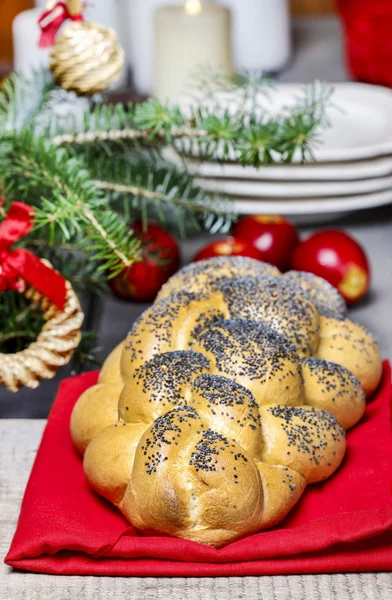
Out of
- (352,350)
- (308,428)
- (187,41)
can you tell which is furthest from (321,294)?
(187,41)

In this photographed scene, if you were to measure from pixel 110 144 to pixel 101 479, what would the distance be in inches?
15.7

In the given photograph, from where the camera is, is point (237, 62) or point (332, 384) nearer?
point (332, 384)

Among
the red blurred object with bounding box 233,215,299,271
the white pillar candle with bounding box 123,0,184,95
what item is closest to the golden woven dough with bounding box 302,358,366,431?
the red blurred object with bounding box 233,215,299,271

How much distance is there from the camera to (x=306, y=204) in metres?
0.99

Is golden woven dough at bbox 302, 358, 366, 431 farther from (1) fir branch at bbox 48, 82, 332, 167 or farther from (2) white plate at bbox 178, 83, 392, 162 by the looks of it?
(2) white plate at bbox 178, 83, 392, 162

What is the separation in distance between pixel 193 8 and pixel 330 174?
11.8 inches

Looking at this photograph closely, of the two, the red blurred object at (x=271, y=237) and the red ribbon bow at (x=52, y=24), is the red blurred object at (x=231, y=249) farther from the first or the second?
the red ribbon bow at (x=52, y=24)

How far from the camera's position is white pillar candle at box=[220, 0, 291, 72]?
1.27m

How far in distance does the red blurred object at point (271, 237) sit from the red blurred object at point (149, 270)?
0.10m

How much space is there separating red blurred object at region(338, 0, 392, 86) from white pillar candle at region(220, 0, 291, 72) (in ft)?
0.51

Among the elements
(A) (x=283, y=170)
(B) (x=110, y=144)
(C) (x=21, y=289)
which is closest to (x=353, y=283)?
(A) (x=283, y=170)

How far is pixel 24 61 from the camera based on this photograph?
1099 mm

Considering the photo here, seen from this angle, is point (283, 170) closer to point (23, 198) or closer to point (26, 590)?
point (23, 198)

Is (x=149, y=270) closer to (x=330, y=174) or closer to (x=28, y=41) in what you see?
(x=330, y=174)
